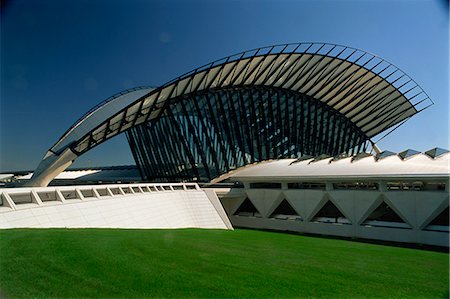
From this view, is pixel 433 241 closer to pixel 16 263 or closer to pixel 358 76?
pixel 16 263

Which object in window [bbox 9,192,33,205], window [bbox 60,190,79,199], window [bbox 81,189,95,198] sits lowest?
window [bbox 81,189,95,198]

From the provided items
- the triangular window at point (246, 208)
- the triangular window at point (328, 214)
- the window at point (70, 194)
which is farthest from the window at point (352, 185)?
the window at point (70, 194)

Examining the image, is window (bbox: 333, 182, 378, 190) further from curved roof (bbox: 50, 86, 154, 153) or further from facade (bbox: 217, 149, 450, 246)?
curved roof (bbox: 50, 86, 154, 153)

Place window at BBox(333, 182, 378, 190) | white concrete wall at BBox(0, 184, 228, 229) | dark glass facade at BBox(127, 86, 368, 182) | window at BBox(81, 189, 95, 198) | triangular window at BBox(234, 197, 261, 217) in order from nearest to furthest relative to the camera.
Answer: white concrete wall at BBox(0, 184, 228, 229), window at BBox(81, 189, 95, 198), window at BBox(333, 182, 378, 190), triangular window at BBox(234, 197, 261, 217), dark glass facade at BBox(127, 86, 368, 182)

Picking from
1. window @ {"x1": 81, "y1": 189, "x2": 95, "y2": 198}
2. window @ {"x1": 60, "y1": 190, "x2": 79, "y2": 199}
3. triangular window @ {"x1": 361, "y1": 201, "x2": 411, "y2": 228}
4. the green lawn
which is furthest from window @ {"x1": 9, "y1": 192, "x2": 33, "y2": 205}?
triangular window @ {"x1": 361, "y1": 201, "x2": 411, "y2": 228}

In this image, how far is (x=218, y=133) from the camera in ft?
150

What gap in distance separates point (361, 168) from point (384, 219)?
516cm

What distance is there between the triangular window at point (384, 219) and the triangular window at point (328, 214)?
2.61m

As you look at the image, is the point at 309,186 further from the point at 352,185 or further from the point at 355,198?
the point at 355,198

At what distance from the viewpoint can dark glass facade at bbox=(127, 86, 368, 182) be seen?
1704 inches

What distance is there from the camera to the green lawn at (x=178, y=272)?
6.53m

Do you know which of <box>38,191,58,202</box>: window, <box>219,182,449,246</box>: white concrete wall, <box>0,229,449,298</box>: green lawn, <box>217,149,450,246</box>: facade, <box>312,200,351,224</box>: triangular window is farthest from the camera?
<box>312,200,351,224</box>: triangular window

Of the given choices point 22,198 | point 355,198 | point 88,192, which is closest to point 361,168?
point 355,198

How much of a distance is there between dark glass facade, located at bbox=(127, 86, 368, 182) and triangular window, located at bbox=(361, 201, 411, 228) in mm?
22199
